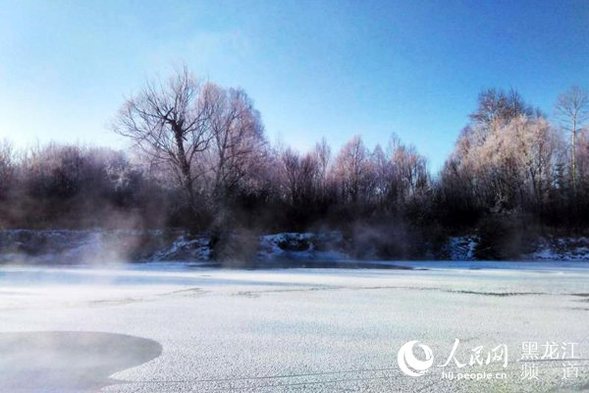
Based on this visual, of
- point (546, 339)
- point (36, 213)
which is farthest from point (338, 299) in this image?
point (36, 213)

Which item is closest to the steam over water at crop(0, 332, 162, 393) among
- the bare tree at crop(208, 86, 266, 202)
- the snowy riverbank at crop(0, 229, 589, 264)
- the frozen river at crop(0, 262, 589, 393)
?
the frozen river at crop(0, 262, 589, 393)

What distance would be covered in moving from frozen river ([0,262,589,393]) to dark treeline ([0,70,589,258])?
21079 millimetres

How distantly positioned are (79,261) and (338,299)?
2162 centimetres

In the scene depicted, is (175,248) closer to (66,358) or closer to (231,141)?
(231,141)

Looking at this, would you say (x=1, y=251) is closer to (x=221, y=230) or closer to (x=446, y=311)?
(x=221, y=230)

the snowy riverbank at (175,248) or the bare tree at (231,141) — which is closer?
the snowy riverbank at (175,248)

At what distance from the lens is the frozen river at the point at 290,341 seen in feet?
13.3

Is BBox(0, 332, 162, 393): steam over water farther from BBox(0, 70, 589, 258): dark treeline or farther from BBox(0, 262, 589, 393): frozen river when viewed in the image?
BBox(0, 70, 589, 258): dark treeline

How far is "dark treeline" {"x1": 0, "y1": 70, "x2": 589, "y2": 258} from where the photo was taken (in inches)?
A: 1212

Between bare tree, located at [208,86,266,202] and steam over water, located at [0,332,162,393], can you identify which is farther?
bare tree, located at [208,86,266,202]

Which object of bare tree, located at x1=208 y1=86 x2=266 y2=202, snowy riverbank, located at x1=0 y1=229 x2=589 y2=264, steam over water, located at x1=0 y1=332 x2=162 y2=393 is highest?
bare tree, located at x1=208 y1=86 x2=266 y2=202

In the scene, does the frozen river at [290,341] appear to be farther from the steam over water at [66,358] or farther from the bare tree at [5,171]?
the bare tree at [5,171]

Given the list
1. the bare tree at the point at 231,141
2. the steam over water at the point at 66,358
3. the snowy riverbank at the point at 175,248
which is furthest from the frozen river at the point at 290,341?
the bare tree at the point at 231,141

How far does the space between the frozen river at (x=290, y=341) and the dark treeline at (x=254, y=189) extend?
2108 cm
